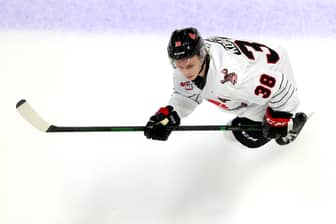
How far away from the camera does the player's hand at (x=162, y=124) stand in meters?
2.13

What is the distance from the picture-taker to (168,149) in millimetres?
2686

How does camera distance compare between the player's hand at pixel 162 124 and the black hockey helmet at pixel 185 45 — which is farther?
the player's hand at pixel 162 124

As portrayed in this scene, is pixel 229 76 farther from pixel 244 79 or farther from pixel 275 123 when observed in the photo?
pixel 275 123

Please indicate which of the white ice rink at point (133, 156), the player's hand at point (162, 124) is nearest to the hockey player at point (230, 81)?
the player's hand at point (162, 124)

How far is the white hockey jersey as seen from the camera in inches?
75.8

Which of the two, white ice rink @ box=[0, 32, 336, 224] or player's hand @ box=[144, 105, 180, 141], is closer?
player's hand @ box=[144, 105, 180, 141]

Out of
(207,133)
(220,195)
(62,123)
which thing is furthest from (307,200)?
(62,123)

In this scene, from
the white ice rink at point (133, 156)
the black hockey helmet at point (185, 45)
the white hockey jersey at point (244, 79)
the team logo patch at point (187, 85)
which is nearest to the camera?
the black hockey helmet at point (185, 45)

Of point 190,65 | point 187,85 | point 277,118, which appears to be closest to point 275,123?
point 277,118

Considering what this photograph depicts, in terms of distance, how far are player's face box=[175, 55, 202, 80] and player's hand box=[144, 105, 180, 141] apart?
330 millimetres

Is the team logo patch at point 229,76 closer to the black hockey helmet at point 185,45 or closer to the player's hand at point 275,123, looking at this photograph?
the black hockey helmet at point 185,45

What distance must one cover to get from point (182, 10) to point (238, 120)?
1.06 meters

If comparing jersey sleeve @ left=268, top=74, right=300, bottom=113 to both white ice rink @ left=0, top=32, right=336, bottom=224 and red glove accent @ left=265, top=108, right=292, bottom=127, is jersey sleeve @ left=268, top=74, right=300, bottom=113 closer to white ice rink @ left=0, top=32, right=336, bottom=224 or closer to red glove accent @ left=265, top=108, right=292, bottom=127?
red glove accent @ left=265, top=108, right=292, bottom=127

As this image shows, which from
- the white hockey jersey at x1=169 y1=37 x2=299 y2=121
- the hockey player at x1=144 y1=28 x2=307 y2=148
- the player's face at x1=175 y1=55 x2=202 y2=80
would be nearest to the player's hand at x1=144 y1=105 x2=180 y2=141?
the hockey player at x1=144 y1=28 x2=307 y2=148
